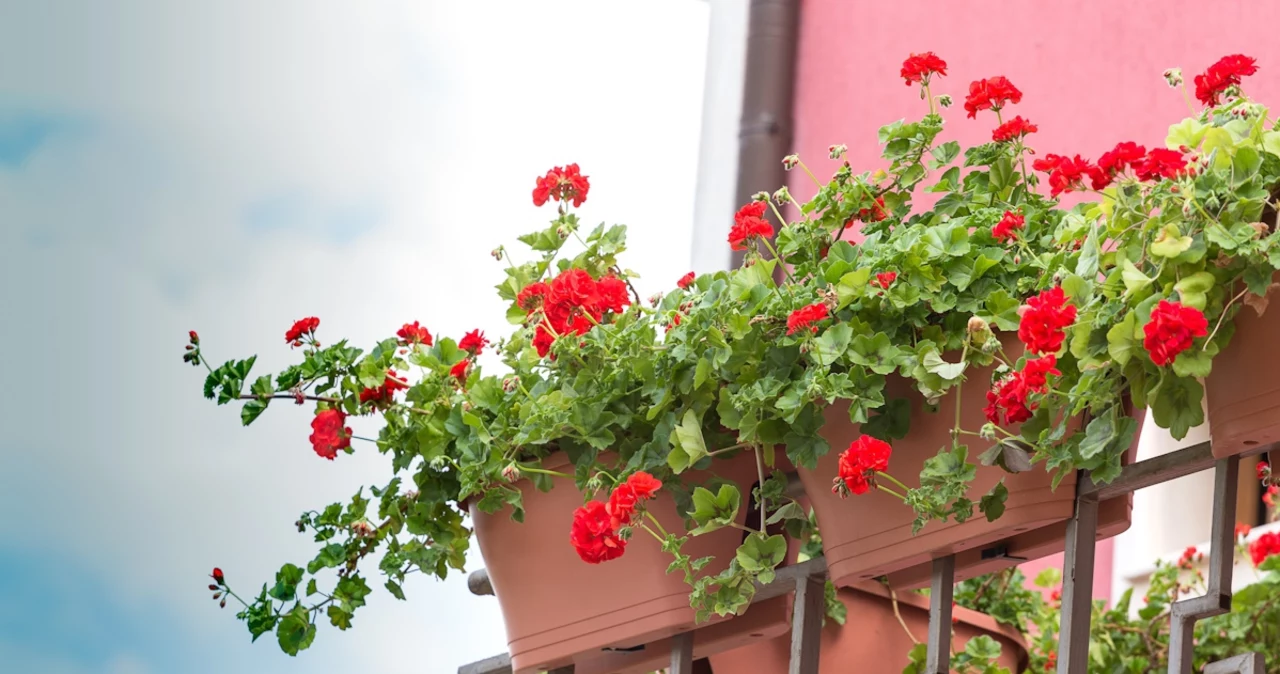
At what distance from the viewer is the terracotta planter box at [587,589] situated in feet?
4.35

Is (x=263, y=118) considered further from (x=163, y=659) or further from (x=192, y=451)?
(x=163, y=659)

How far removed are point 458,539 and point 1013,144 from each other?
2.25 ft

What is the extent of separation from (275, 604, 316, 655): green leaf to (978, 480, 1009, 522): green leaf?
74 centimetres

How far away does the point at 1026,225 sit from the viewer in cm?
121

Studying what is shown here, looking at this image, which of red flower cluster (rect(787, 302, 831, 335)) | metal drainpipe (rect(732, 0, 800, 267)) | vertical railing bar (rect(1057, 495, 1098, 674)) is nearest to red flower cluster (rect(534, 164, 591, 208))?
red flower cluster (rect(787, 302, 831, 335))

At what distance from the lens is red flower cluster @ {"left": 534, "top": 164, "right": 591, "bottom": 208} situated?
1571mm

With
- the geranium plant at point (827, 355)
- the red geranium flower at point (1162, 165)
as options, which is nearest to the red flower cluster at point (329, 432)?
the geranium plant at point (827, 355)

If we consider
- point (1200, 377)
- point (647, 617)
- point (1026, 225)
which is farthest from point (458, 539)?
point (1200, 377)

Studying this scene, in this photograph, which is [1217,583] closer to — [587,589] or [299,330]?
[587,589]

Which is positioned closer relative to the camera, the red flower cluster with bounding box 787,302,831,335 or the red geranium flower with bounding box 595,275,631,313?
the red flower cluster with bounding box 787,302,831,335

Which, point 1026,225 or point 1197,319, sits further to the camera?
point 1026,225

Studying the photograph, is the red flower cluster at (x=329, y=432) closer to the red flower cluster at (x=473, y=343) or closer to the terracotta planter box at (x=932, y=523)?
the red flower cluster at (x=473, y=343)

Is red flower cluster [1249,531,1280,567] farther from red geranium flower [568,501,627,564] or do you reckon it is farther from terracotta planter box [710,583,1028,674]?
red geranium flower [568,501,627,564]

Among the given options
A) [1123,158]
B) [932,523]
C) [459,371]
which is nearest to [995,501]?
[932,523]
